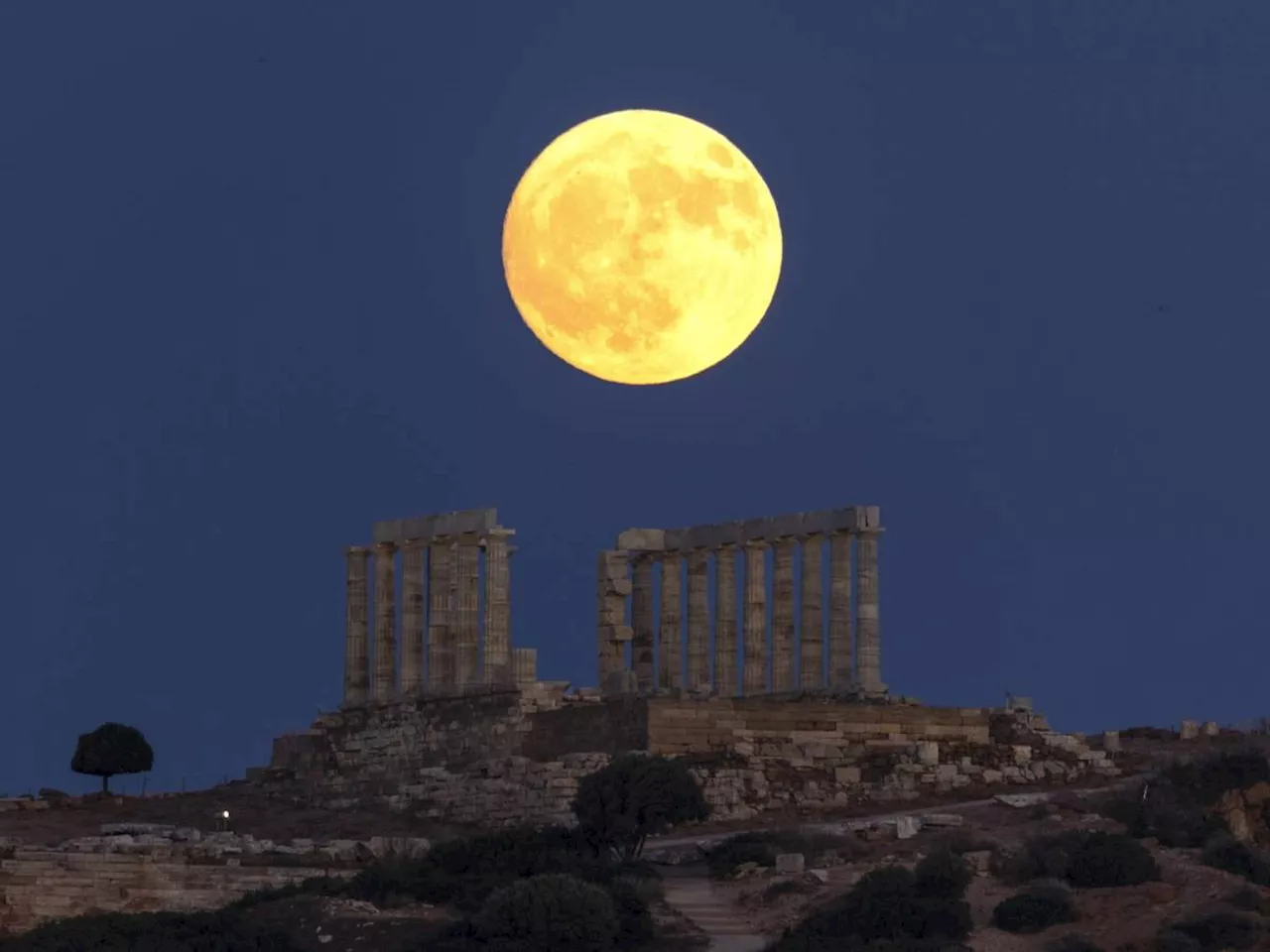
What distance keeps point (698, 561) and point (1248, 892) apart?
28586 mm

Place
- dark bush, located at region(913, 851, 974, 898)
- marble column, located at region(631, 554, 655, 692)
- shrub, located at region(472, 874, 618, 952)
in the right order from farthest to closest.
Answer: marble column, located at region(631, 554, 655, 692)
dark bush, located at region(913, 851, 974, 898)
shrub, located at region(472, 874, 618, 952)

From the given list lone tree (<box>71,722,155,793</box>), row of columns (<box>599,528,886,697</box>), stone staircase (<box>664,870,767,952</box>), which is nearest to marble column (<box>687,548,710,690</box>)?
row of columns (<box>599,528,886,697</box>)

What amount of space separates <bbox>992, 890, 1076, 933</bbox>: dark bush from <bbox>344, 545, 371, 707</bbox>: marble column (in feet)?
91.6

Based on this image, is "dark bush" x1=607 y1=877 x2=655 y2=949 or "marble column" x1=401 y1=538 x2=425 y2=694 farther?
"marble column" x1=401 y1=538 x2=425 y2=694

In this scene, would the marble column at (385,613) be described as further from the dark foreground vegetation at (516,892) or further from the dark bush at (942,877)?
the dark bush at (942,877)

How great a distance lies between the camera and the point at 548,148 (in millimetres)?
71438

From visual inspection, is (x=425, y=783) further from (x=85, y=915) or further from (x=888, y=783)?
(x=85, y=915)

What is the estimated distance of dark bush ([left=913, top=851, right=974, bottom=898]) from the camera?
2414 inches

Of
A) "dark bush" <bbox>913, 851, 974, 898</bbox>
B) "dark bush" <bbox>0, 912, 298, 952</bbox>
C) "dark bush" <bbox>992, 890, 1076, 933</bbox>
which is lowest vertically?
"dark bush" <bbox>0, 912, 298, 952</bbox>

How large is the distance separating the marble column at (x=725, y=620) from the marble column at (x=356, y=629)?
7.84m

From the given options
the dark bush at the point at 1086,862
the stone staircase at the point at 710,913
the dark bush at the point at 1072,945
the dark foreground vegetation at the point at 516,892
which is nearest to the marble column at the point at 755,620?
the dark foreground vegetation at the point at 516,892

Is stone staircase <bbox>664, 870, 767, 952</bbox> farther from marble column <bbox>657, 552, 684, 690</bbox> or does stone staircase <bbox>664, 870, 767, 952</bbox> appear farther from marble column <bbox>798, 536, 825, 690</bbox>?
marble column <bbox>657, 552, 684, 690</bbox>

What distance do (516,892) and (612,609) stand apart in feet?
87.5

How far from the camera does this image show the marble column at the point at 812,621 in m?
85.1
